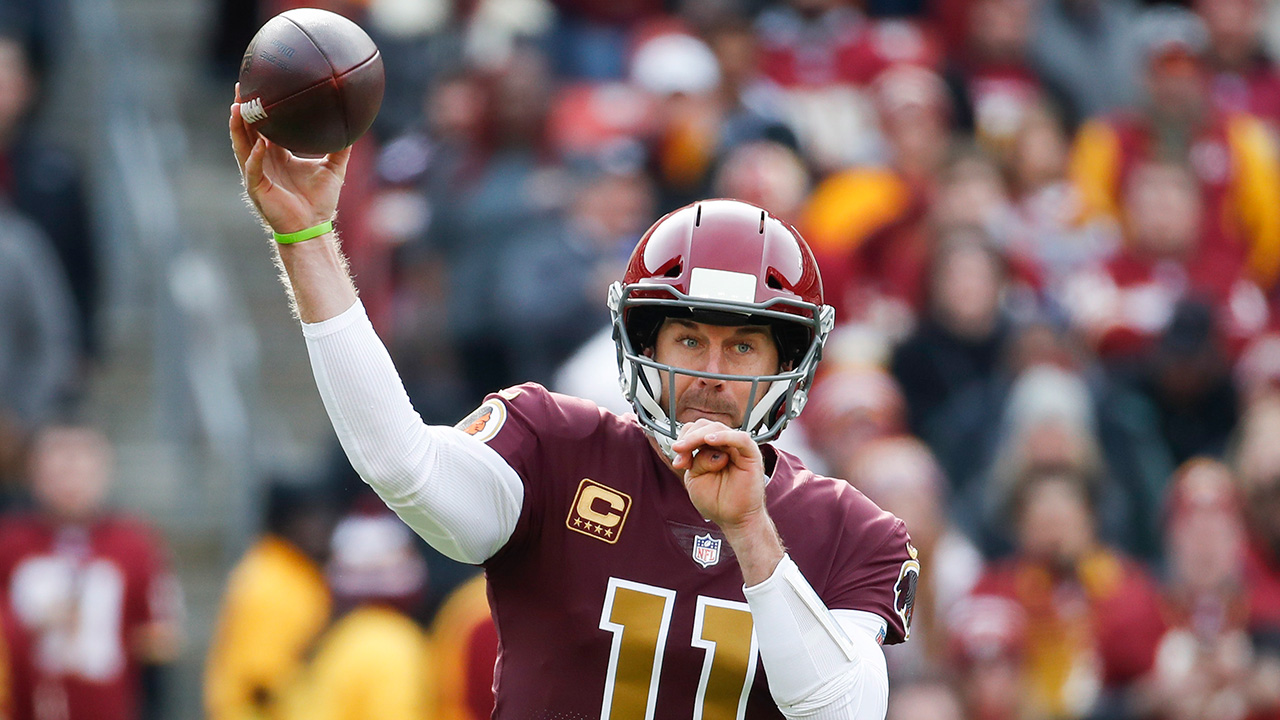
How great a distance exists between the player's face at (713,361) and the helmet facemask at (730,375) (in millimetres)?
18

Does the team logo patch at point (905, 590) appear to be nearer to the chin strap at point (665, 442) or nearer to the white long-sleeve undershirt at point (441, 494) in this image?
the white long-sleeve undershirt at point (441, 494)

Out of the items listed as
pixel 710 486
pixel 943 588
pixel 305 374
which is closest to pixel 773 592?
pixel 710 486

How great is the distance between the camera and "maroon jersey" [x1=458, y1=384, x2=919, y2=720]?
132 inches

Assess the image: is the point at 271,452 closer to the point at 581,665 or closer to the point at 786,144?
the point at 786,144

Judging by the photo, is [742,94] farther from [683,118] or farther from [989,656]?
[989,656]

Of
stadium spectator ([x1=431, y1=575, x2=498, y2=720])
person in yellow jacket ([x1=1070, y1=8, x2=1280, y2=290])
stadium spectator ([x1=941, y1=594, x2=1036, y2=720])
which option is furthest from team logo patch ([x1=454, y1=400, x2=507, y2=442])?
person in yellow jacket ([x1=1070, y1=8, x2=1280, y2=290])

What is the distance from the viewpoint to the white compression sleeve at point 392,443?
10.4 feet

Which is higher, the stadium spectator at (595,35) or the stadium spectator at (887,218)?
the stadium spectator at (595,35)

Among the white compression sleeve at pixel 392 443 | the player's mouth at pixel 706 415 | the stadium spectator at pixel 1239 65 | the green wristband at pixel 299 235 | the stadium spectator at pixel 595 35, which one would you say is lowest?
the white compression sleeve at pixel 392 443

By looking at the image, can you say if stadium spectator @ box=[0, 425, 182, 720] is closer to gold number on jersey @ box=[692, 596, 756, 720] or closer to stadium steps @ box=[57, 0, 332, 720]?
stadium steps @ box=[57, 0, 332, 720]

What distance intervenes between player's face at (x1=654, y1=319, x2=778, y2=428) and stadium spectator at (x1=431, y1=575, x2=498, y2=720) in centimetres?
298

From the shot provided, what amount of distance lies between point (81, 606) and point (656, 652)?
4581 mm

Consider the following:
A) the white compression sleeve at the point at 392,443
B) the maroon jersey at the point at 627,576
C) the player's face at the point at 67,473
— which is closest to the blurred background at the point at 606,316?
the player's face at the point at 67,473

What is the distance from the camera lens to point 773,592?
3184mm
